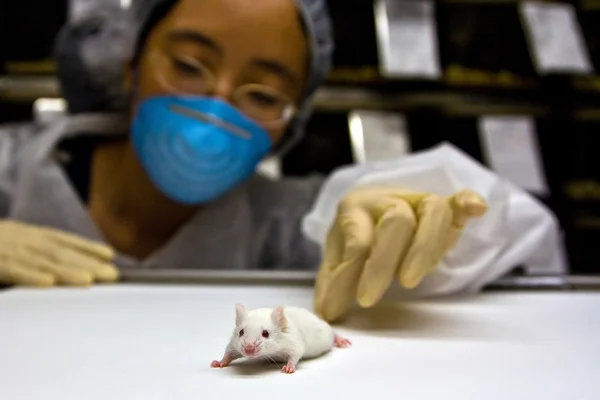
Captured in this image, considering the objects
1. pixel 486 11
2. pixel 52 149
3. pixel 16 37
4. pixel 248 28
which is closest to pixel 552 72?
pixel 486 11

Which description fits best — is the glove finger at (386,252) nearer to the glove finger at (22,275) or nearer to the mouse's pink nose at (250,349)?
the mouse's pink nose at (250,349)

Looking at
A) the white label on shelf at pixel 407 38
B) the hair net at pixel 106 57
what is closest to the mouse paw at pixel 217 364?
the hair net at pixel 106 57

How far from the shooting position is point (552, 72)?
1602 mm

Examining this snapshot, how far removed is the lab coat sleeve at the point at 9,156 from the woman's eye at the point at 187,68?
1.49 feet

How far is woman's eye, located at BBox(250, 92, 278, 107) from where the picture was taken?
1.06 meters

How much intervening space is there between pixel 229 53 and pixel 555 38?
1.08 metres

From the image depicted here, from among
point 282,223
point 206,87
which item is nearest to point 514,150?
point 282,223

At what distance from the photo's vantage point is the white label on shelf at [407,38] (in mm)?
1577

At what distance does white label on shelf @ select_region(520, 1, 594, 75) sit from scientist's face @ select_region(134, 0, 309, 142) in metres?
0.85

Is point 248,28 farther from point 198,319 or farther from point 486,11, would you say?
point 486,11

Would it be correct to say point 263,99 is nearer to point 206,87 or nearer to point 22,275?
point 206,87

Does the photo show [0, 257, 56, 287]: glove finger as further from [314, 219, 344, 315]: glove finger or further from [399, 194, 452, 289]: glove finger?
[399, 194, 452, 289]: glove finger

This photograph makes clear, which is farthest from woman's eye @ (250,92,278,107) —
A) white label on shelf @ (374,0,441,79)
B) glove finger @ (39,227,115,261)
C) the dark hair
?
white label on shelf @ (374,0,441,79)

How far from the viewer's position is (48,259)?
88 cm
